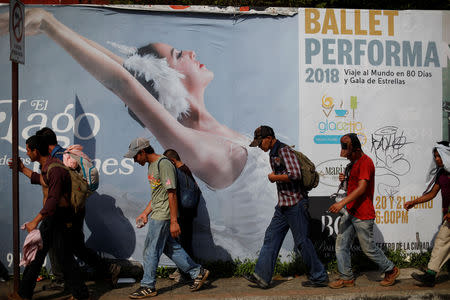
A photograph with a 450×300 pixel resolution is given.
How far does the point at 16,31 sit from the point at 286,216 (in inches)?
150

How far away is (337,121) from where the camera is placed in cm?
744

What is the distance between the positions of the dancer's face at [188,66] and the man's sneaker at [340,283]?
3305 millimetres

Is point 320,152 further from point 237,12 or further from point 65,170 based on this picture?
point 65,170

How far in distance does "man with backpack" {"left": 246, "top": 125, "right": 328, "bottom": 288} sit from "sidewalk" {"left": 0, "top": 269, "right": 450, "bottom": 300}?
20cm

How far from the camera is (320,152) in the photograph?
292 inches

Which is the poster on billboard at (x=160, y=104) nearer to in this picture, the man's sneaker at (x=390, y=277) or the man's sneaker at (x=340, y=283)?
the man's sneaker at (x=340, y=283)

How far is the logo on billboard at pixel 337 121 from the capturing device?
7430mm

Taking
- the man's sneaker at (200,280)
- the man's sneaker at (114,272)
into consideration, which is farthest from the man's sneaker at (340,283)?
the man's sneaker at (114,272)

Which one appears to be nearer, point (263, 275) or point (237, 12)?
point (263, 275)

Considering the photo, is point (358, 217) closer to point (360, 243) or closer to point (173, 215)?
point (360, 243)

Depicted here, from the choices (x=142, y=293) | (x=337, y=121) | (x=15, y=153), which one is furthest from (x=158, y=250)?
(x=337, y=121)

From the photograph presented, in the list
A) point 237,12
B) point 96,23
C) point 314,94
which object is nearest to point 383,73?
point 314,94

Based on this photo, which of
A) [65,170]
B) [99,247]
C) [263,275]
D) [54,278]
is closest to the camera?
[65,170]

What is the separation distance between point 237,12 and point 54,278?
458 centimetres
